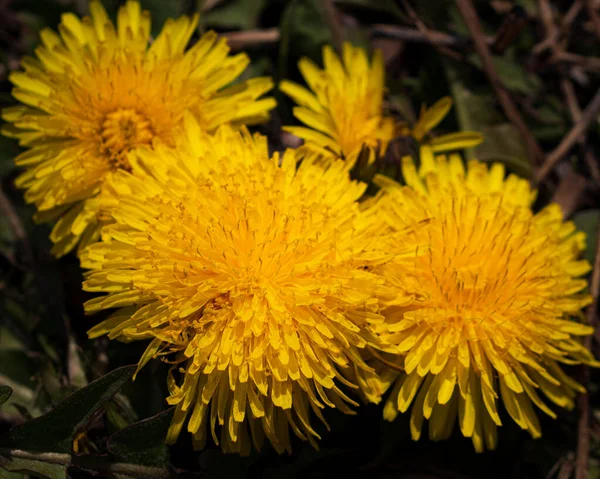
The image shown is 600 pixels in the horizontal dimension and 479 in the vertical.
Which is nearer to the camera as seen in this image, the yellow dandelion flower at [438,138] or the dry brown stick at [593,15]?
the yellow dandelion flower at [438,138]

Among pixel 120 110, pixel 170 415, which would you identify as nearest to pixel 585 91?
pixel 120 110

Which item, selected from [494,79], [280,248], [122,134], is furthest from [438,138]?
[122,134]

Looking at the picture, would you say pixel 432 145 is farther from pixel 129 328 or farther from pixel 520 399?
pixel 129 328

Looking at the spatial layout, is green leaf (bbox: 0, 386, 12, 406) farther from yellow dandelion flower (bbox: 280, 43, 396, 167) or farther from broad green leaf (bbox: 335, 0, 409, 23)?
A: broad green leaf (bbox: 335, 0, 409, 23)

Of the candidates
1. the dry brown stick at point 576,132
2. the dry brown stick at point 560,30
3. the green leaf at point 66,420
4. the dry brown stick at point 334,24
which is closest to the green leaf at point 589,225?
the dry brown stick at point 576,132

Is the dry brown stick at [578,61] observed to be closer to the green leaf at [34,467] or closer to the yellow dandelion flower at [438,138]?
the yellow dandelion flower at [438,138]

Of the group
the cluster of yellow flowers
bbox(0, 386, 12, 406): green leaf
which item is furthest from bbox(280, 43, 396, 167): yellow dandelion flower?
bbox(0, 386, 12, 406): green leaf

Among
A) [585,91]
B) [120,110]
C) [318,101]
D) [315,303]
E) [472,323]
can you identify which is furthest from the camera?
[585,91]
